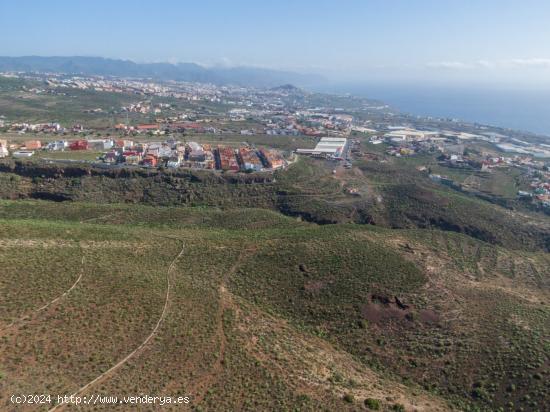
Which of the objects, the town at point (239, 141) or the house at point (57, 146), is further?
the house at point (57, 146)

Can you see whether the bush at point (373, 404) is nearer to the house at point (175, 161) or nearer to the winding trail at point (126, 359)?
the winding trail at point (126, 359)

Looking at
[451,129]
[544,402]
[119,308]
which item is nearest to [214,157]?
[119,308]

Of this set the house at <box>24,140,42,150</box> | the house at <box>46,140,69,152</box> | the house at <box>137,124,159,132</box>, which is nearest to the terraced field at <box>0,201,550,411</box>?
the house at <box>46,140,69,152</box>

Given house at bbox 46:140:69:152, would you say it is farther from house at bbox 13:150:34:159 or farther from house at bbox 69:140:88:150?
house at bbox 13:150:34:159

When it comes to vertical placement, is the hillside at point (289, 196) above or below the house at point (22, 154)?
below

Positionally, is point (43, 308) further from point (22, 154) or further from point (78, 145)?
point (78, 145)

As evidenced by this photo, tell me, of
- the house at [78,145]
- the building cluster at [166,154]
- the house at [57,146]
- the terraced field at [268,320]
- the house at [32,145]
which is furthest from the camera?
the house at [78,145]

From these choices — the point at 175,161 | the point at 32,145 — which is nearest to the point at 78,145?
the point at 32,145

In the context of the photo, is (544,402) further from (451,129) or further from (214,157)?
(451,129)

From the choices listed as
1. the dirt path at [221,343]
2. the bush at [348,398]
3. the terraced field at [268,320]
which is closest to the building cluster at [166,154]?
the terraced field at [268,320]

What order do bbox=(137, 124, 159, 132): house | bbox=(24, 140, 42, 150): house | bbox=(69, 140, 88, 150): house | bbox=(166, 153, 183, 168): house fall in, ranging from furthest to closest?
bbox=(137, 124, 159, 132): house
bbox=(69, 140, 88, 150): house
bbox=(24, 140, 42, 150): house
bbox=(166, 153, 183, 168): house
